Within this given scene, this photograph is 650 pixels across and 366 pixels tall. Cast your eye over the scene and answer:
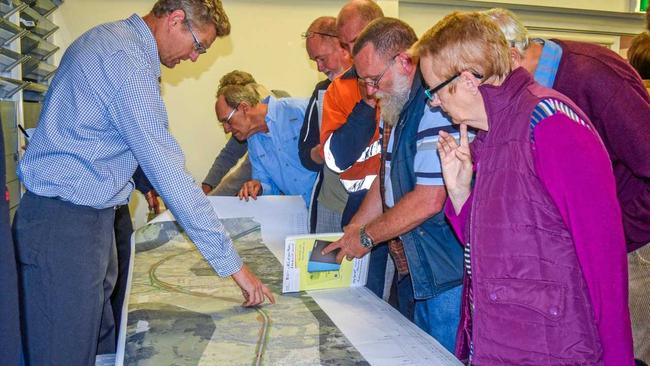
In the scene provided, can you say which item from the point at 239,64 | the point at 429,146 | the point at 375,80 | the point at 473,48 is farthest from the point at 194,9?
the point at 239,64

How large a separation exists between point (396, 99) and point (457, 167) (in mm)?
438

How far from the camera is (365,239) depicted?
162cm

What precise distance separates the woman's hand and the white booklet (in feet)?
1.59

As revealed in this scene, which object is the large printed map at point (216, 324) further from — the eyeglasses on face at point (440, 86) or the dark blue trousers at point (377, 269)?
the eyeglasses on face at point (440, 86)

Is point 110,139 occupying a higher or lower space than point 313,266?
higher

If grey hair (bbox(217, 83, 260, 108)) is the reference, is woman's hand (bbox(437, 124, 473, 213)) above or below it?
below

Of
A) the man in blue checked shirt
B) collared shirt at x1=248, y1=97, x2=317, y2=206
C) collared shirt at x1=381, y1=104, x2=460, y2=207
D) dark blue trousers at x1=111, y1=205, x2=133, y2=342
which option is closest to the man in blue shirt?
collared shirt at x1=248, y1=97, x2=317, y2=206

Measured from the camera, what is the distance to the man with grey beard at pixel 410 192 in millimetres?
1462

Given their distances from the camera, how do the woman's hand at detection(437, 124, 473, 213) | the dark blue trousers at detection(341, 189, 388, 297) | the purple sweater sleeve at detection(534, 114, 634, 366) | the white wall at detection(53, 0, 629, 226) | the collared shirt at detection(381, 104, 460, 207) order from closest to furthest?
the purple sweater sleeve at detection(534, 114, 634, 366), the woman's hand at detection(437, 124, 473, 213), the collared shirt at detection(381, 104, 460, 207), the dark blue trousers at detection(341, 189, 388, 297), the white wall at detection(53, 0, 629, 226)

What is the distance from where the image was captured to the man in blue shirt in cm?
262

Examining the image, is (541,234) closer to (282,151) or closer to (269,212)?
(269,212)

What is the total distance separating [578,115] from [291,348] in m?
0.75

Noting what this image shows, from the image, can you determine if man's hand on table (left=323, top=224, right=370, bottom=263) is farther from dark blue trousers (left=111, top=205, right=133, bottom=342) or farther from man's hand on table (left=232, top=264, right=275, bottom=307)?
dark blue trousers (left=111, top=205, right=133, bottom=342)

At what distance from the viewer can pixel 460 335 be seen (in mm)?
1240
